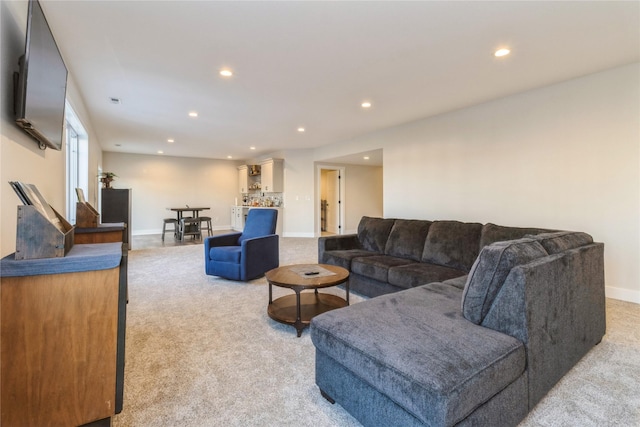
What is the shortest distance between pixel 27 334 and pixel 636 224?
4753 millimetres

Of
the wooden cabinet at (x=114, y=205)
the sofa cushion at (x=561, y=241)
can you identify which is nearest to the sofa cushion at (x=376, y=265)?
the sofa cushion at (x=561, y=241)

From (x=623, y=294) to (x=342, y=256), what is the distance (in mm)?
3008

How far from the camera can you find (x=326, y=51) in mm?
2715

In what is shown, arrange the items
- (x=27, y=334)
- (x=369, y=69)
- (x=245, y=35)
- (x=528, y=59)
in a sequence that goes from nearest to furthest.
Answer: (x=27, y=334), (x=245, y=35), (x=528, y=59), (x=369, y=69)

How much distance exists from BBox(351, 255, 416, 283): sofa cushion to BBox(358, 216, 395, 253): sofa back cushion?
12.9 inches

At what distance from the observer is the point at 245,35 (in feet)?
8.05

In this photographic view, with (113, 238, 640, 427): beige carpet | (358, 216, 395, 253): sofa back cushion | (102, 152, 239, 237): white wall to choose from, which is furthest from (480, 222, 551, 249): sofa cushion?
(102, 152, 239, 237): white wall

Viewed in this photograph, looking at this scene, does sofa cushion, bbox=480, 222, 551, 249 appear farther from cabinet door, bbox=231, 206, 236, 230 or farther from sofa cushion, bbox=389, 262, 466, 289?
cabinet door, bbox=231, 206, 236, 230

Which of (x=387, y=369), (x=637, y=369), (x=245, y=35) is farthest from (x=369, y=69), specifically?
(x=637, y=369)

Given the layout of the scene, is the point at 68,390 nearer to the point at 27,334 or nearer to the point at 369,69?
the point at 27,334

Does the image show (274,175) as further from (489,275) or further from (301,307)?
(489,275)

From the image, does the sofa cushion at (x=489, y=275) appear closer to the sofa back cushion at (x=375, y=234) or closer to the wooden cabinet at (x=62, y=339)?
the wooden cabinet at (x=62, y=339)

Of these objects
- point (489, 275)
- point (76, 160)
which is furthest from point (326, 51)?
point (76, 160)

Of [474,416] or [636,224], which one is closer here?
[474,416]
